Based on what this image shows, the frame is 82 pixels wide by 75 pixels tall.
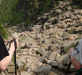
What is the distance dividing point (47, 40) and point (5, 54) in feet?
27.5

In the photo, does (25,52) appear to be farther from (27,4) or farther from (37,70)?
(27,4)

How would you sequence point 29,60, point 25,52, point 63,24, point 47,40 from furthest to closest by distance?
point 63,24
point 47,40
point 25,52
point 29,60

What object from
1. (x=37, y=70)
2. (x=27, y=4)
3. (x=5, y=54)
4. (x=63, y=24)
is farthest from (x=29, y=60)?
(x=27, y=4)

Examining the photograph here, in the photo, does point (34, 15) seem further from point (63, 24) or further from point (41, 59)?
point (41, 59)

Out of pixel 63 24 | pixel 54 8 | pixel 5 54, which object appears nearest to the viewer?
pixel 5 54

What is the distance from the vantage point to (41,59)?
710cm

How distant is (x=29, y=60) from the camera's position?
7020 millimetres

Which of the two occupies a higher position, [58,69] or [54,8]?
[54,8]

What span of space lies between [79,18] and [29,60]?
287 inches

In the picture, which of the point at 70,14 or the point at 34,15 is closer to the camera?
the point at 70,14

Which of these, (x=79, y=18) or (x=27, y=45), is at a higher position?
(x=79, y=18)

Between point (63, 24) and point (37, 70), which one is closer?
point (37, 70)

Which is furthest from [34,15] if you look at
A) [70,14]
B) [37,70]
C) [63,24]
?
[37,70]

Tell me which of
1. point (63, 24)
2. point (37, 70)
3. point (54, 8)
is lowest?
point (37, 70)
